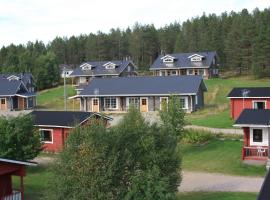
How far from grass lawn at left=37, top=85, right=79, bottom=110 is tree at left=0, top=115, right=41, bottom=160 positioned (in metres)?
35.0

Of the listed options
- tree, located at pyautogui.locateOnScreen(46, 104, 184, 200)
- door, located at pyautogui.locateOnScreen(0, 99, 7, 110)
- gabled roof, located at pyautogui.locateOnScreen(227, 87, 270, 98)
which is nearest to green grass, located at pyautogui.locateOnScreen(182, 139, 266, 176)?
gabled roof, located at pyautogui.locateOnScreen(227, 87, 270, 98)

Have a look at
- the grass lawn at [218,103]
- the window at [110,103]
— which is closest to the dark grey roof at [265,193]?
the grass lawn at [218,103]

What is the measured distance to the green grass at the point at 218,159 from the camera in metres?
27.2

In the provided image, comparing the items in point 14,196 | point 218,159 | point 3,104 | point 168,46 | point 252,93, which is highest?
point 168,46

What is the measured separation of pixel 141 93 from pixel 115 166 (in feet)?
132

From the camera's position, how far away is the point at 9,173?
19766 millimetres

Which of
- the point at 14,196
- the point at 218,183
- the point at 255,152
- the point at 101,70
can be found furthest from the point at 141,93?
the point at 14,196

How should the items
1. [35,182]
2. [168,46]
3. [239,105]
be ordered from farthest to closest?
[168,46]
[239,105]
[35,182]

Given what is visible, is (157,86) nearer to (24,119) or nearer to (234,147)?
(234,147)

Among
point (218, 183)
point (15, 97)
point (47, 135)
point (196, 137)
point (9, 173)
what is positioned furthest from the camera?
point (15, 97)

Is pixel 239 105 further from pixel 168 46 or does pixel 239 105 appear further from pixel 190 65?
pixel 168 46

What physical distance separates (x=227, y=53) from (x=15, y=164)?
2753 inches

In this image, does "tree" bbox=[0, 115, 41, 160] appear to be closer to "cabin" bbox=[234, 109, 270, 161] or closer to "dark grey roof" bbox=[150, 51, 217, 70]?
"cabin" bbox=[234, 109, 270, 161]

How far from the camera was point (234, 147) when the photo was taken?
32.0m
